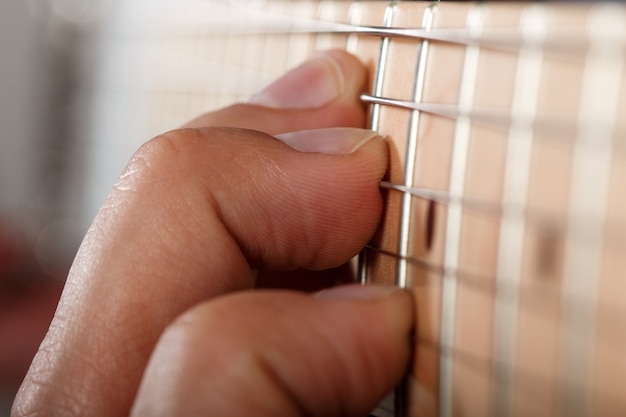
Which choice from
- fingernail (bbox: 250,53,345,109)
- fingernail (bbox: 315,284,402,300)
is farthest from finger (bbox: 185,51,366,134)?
fingernail (bbox: 315,284,402,300)

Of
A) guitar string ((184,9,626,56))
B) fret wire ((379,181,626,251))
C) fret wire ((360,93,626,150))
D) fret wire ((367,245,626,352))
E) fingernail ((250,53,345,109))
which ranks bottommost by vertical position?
fret wire ((367,245,626,352))

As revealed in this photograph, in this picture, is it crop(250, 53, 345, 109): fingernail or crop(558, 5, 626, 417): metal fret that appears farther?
crop(250, 53, 345, 109): fingernail

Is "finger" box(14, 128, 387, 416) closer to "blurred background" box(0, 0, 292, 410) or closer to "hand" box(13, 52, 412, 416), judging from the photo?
"hand" box(13, 52, 412, 416)

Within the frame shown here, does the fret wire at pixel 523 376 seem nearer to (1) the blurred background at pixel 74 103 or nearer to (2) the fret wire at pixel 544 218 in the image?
(2) the fret wire at pixel 544 218

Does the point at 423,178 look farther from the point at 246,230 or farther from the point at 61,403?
the point at 61,403

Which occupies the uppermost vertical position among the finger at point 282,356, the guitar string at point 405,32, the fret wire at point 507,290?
the guitar string at point 405,32

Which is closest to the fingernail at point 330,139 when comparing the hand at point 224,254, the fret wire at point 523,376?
the hand at point 224,254

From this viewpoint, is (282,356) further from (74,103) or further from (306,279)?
(74,103)
